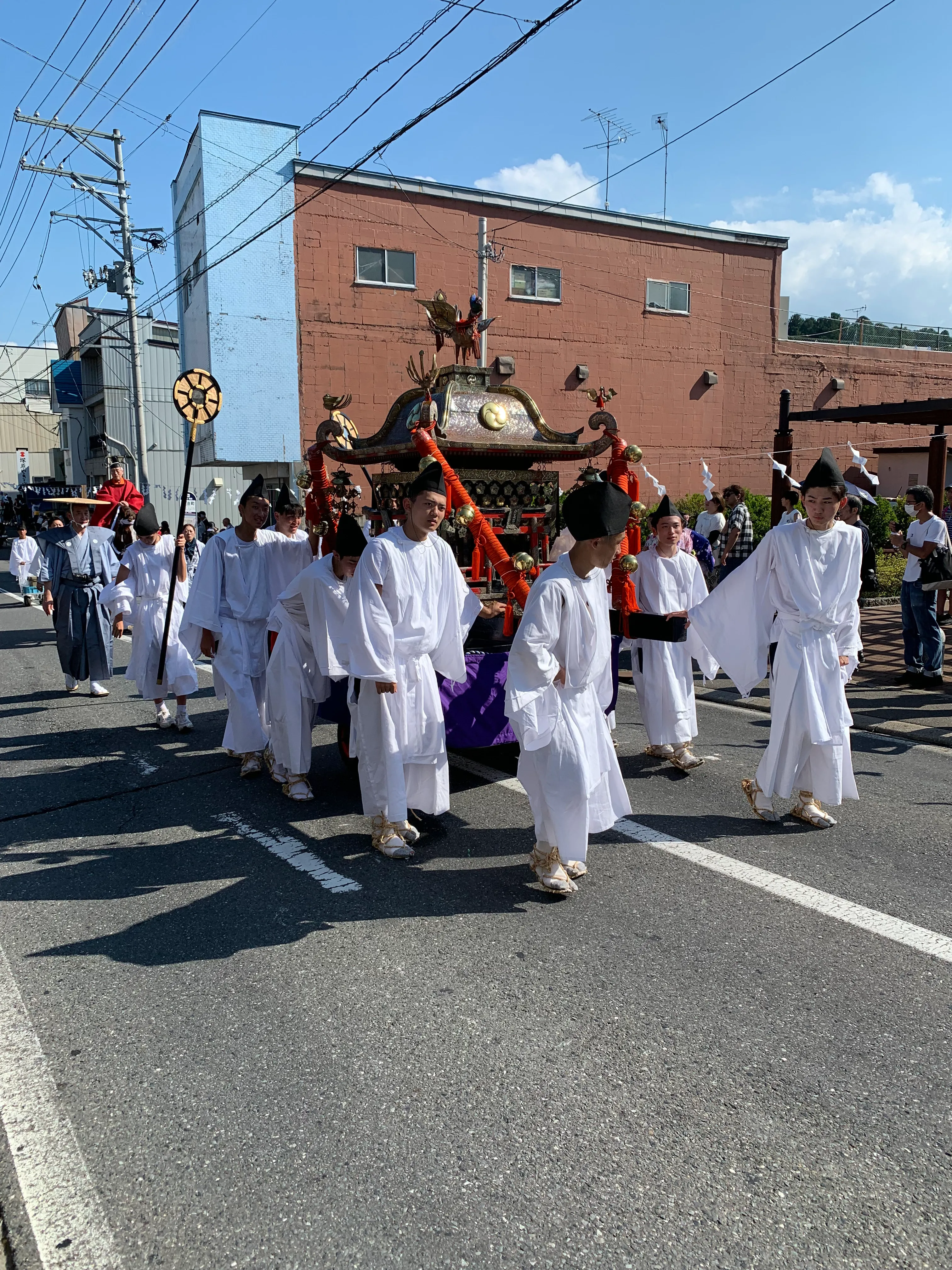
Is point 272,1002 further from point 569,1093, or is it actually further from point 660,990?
point 660,990

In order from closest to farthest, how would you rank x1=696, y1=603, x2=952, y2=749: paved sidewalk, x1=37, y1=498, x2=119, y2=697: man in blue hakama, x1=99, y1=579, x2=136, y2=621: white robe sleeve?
Answer: x1=696, y1=603, x2=952, y2=749: paved sidewalk, x1=99, y1=579, x2=136, y2=621: white robe sleeve, x1=37, y1=498, x2=119, y2=697: man in blue hakama

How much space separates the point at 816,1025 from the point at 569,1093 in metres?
0.92

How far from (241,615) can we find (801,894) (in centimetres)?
392

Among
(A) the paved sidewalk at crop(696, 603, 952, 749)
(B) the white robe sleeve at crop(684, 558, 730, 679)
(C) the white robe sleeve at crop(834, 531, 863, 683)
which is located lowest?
(A) the paved sidewalk at crop(696, 603, 952, 749)

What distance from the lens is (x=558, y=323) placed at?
69.0 ft

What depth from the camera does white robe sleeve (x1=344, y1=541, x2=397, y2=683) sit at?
4.42m

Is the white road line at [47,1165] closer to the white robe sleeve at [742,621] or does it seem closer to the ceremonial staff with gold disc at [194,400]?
the white robe sleeve at [742,621]

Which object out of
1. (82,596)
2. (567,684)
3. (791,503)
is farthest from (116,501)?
(791,503)

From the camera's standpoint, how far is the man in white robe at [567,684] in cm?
388

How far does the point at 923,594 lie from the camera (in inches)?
325

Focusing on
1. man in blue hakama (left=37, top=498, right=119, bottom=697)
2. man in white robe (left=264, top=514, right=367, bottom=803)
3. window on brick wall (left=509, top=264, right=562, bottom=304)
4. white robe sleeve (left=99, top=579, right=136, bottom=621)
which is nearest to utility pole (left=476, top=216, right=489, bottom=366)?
window on brick wall (left=509, top=264, right=562, bottom=304)

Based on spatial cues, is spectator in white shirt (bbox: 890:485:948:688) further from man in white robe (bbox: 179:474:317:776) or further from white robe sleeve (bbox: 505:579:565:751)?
white robe sleeve (bbox: 505:579:565:751)

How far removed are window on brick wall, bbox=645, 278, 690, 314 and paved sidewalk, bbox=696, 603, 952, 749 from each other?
14127 millimetres

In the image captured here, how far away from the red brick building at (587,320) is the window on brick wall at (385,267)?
0.09 feet
